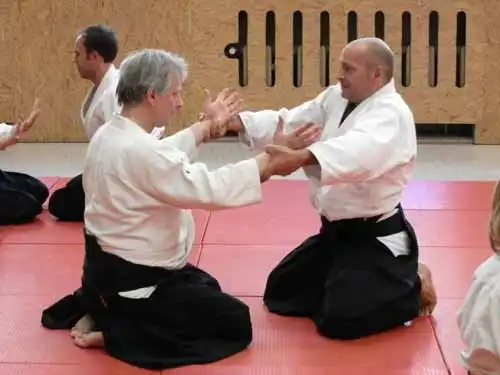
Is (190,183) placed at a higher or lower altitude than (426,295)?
higher

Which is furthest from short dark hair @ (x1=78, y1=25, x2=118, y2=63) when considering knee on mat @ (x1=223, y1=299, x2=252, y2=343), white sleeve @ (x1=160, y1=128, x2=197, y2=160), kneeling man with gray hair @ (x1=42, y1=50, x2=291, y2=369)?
knee on mat @ (x1=223, y1=299, x2=252, y2=343)

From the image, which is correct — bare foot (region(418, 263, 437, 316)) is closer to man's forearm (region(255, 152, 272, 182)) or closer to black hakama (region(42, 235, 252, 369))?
black hakama (region(42, 235, 252, 369))

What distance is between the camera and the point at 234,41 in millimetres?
8953

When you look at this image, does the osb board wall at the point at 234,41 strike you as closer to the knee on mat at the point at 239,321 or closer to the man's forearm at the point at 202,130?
the man's forearm at the point at 202,130

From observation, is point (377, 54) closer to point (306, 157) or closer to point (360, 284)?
point (306, 157)

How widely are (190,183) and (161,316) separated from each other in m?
0.61

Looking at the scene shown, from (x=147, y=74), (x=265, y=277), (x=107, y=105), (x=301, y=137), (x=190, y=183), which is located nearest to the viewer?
(x=190, y=183)

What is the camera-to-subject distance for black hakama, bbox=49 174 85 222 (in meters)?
6.29

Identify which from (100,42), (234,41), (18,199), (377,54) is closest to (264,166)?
(377,54)

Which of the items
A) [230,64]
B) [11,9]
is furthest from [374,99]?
[11,9]

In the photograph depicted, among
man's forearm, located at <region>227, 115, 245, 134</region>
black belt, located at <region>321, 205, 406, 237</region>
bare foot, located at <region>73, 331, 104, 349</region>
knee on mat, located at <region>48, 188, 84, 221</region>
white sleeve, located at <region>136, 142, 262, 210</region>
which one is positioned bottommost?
bare foot, located at <region>73, 331, 104, 349</region>

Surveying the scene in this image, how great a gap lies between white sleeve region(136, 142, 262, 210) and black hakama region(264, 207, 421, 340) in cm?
71

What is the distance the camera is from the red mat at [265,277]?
13.5ft

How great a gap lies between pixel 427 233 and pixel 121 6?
4024mm
